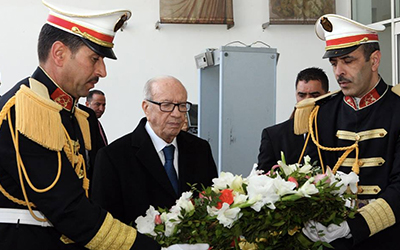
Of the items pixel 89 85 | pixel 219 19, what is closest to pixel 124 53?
pixel 219 19

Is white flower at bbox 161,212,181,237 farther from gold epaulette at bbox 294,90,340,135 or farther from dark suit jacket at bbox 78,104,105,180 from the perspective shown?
gold epaulette at bbox 294,90,340,135

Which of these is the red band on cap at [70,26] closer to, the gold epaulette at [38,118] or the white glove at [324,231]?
the gold epaulette at [38,118]

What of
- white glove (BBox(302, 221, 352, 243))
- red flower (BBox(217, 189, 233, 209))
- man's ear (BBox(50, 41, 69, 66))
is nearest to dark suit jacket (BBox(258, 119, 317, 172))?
white glove (BBox(302, 221, 352, 243))

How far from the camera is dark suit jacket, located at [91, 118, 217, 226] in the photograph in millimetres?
2646

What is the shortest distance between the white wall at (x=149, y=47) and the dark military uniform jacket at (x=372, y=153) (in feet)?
19.9

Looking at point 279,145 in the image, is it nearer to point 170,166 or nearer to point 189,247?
point 170,166

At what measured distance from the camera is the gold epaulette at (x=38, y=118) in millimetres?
1919

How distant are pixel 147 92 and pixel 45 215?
1079mm

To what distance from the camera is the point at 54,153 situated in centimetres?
197

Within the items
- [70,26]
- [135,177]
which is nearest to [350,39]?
[135,177]

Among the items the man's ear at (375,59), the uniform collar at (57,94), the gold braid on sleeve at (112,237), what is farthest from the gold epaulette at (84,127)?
the man's ear at (375,59)

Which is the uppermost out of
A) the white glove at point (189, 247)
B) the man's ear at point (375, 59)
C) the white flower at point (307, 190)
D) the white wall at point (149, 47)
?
the white wall at point (149, 47)

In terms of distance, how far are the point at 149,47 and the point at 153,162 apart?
6220 millimetres

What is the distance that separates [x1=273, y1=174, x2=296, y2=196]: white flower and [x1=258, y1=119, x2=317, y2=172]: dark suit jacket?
1126 mm
